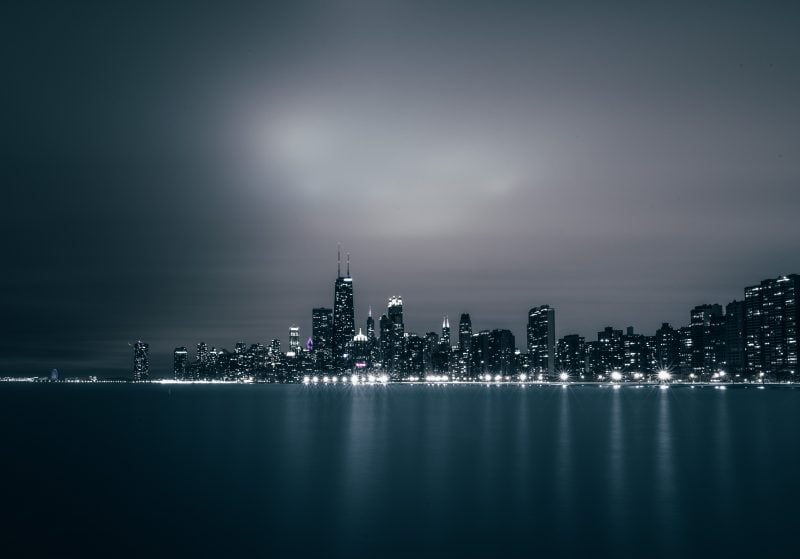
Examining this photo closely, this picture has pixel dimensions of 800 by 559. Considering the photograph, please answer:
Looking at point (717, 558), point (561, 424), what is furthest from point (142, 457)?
point (561, 424)

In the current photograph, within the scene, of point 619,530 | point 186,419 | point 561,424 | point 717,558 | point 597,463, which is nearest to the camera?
point 717,558

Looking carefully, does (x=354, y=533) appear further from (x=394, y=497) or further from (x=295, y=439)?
(x=295, y=439)

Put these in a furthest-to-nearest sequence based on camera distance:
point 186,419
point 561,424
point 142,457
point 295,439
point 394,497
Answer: point 186,419 → point 561,424 → point 295,439 → point 142,457 → point 394,497

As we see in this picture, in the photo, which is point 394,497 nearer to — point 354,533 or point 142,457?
point 354,533

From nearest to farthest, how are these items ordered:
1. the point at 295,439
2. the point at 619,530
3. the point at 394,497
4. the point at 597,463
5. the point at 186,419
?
the point at 619,530 → the point at 394,497 → the point at 597,463 → the point at 295,439 → the point at 186,419

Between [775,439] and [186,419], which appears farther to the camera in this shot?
[186,419]

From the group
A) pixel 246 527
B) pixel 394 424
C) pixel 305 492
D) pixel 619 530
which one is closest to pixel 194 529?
pixel 246 527
